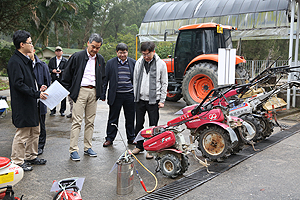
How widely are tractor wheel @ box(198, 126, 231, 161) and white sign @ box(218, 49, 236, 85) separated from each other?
7.33 ft

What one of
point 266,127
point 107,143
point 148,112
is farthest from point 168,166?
point 266,127

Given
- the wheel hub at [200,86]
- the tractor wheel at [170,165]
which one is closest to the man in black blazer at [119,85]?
the tractor wheel at [170,165]

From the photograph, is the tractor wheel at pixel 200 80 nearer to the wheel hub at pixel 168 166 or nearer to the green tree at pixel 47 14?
the wheel hub at pixel 168 166

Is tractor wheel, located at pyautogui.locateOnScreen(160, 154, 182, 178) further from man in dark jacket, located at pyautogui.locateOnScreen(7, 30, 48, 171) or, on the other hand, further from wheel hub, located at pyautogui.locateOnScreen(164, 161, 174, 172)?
man in dark jacket, located at pyautogui.locateOnScreen(7, 30, 48, 171)

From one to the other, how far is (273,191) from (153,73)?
2.53m

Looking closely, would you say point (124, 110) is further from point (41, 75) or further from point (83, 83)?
point (41, 75)

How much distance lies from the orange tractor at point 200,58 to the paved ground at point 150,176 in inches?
138

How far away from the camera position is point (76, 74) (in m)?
4.64

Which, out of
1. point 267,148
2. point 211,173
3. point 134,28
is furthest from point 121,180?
point 134,28

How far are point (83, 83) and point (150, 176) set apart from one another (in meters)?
1.89

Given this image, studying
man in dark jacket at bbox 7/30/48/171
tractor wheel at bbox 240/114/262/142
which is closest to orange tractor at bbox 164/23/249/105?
tractor wheel at bbox 240/114/262/142

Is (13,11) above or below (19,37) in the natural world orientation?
above

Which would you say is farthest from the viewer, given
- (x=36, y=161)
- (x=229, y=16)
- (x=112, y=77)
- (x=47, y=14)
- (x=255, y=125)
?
(x=47, y=14)

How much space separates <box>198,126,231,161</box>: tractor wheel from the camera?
175 inches
